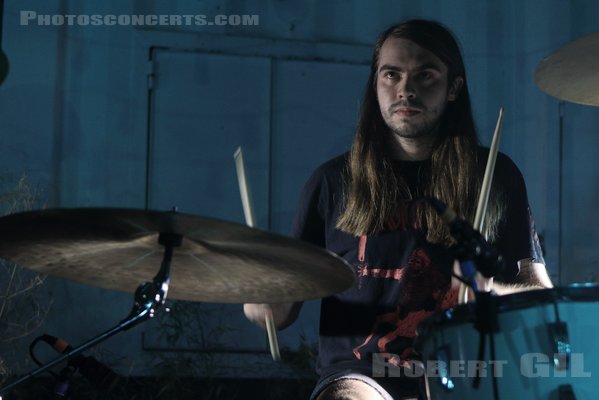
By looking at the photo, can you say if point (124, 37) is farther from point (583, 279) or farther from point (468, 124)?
point (583, 279)

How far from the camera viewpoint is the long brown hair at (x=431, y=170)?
2.83m

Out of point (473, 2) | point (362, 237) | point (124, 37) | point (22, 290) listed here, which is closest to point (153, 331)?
point (22, 290)

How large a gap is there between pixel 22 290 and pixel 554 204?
222 cm

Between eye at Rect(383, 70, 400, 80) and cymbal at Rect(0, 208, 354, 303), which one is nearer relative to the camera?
cymbal at Rect(0, 208, 354, 303)

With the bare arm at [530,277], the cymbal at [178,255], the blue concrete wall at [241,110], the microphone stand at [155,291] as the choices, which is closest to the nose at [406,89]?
the bare arm at [530,277]

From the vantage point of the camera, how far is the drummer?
107 inches

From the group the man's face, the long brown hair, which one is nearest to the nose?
the man's face

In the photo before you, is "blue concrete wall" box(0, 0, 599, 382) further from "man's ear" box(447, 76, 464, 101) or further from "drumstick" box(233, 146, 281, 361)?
"drumstick" box(233, 146, 281, 361)

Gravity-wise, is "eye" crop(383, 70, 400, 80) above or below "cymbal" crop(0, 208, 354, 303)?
above

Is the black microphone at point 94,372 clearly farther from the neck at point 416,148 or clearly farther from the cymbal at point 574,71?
the cymbal at point 574,71

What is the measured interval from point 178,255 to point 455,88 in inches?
40.8

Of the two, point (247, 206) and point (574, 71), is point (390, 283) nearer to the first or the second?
point (247, 206)

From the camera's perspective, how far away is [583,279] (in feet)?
15.1

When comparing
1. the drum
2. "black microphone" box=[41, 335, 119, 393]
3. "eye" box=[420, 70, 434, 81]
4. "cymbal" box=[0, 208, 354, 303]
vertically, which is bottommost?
"black microphone" box=[41, 335, 119, 393]
